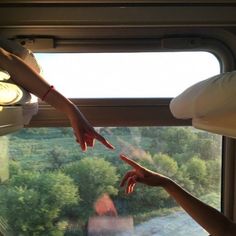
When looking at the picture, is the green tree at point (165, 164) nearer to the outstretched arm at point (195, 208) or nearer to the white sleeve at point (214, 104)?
the outstretched arm at point (195, 208)

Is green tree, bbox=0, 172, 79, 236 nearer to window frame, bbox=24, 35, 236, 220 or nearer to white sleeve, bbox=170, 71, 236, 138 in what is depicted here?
window frame, bbox=24, 35, 236, 220

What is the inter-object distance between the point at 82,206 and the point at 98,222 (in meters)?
0.11

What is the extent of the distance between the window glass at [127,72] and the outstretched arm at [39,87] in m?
0.84

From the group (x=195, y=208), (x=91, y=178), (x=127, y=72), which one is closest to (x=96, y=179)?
(x=91, y=178)

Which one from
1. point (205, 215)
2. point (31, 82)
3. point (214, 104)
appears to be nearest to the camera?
point (214, 104)

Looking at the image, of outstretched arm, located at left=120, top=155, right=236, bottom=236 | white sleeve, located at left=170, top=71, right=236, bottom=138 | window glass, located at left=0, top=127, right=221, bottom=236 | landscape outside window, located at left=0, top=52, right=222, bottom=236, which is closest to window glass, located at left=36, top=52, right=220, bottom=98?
landscape outside window, located at left=0, top=52, right=222, bottom=236

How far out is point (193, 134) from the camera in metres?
2.25

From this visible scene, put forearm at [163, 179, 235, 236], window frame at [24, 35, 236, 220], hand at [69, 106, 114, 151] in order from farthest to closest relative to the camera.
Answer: window frame at [24, 35, 236, 220]
forearm at [163, 179, 235, 236]
hand at [69, 106, 114, 151]

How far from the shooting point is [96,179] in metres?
2.21

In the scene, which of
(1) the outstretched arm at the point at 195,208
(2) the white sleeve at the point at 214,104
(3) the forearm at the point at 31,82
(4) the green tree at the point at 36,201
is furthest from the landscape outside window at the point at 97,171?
(3) the forearm at the point at 31,82

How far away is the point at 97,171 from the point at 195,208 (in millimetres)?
684

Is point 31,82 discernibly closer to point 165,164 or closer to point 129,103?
point 129,103

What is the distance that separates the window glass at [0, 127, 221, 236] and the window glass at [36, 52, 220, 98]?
19cm

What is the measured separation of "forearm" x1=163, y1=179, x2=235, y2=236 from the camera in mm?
1592
